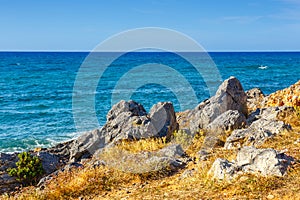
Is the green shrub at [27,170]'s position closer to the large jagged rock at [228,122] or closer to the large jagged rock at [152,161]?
the large jagged rock at [152,161]

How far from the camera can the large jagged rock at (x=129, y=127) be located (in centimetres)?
1565

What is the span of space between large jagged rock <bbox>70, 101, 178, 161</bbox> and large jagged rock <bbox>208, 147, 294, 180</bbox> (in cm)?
645

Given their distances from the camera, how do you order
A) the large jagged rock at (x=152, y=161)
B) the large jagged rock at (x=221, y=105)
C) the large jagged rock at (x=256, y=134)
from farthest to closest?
1. the large jagged rock at (x=221, y=105)
2. the large jagged rock at (x=256, y=134)
3. the large jagged rock at (x=152, y=161)

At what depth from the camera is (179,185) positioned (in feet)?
30.5

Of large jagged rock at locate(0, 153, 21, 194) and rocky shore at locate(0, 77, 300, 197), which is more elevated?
rocky shore at locate(0, 77, 300, 197)

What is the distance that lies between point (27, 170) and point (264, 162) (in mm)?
9178

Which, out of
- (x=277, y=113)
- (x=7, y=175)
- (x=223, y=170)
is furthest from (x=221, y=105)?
(x=7, y=175)

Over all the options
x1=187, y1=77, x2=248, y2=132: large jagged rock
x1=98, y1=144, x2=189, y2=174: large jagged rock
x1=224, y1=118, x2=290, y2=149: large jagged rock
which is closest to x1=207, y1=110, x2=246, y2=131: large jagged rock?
x1=187, y1=77, x2=248, y2=132: large jagged rock

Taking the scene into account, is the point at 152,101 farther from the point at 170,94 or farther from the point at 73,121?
the point at 73,121

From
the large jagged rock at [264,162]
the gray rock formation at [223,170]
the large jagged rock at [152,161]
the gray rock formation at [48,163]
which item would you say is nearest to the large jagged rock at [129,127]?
the gray rock formation at [48,163]

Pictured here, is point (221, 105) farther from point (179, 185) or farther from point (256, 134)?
point (179, 185)

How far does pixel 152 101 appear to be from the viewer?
46.2 m

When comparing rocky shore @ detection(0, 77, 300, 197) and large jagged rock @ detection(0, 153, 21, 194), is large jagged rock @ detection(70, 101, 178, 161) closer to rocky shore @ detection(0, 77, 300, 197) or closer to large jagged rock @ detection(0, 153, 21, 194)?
rocky shore @ detection(0, 77, 300, 197)

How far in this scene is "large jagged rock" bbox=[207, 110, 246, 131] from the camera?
14.9 metres
